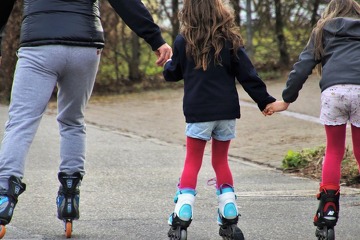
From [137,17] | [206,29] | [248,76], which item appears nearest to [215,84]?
[248,76]

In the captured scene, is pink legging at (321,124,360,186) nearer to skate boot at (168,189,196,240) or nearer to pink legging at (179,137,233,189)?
pink legging at (179,137,233,189)

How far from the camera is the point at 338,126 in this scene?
5.60 metres

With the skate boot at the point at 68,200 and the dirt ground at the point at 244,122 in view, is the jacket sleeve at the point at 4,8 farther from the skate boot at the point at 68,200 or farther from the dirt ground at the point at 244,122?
the dirt ground at the point at 244,122

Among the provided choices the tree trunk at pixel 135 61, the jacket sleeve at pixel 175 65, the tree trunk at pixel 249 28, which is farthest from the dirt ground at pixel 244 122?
the jacket sleeve at pixel 175 65

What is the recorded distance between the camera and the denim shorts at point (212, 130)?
5.41m

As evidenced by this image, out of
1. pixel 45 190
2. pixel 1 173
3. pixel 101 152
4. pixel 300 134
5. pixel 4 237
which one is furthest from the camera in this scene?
pixel 300 134

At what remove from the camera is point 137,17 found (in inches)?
215

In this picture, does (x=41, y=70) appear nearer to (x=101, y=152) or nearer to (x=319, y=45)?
(x=319, y=45)

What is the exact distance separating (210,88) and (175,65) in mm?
272

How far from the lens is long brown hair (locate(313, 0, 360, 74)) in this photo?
5.62 m

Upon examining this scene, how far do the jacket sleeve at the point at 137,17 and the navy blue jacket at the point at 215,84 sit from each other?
16 centimetres

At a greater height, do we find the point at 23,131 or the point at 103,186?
the point at 23,131

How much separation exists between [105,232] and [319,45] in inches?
67.6

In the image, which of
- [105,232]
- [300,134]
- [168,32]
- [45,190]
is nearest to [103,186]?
[45,190]
